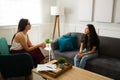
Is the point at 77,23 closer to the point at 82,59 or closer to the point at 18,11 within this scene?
the point at 82,59

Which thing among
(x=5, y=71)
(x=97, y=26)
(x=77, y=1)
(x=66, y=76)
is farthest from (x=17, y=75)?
(x=77, y=1)

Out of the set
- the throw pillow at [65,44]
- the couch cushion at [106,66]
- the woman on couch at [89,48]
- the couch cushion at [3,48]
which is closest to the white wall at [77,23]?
the woman on couch at [89,48]

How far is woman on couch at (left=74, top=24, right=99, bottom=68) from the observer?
2.70 metres

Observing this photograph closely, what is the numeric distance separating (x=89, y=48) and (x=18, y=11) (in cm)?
196

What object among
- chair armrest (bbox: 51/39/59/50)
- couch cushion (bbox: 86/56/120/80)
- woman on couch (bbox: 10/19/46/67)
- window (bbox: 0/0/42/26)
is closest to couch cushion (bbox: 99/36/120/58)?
couch cushion (bbox: 86/56/120/80)

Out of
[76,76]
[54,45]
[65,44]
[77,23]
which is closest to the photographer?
[76,76]

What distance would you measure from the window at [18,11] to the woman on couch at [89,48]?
1.64 m

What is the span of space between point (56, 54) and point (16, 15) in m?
1.39

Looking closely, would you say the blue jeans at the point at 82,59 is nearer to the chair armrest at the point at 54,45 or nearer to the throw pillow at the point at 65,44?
the throw pillow at the point at 65,44

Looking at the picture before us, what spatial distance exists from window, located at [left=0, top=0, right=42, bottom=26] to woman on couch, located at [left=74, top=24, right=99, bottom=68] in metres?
1.64

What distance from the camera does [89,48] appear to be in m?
2.90

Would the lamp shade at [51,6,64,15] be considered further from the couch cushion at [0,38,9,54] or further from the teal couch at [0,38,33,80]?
the teal couch at [0,38,33,80]

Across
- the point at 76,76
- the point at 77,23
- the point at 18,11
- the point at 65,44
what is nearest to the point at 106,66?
the point at 76,76

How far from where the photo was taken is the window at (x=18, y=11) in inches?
131
